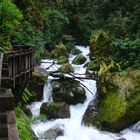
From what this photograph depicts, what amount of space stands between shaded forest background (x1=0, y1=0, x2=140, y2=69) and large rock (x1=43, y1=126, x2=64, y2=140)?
11.7ft

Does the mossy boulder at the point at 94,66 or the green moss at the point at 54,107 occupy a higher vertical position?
the mossy boulder at the point at 94,66

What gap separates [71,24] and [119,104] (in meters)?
21.5

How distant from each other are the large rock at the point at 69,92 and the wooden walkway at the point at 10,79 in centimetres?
466

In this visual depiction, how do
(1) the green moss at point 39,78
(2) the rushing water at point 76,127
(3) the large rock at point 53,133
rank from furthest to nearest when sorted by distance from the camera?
(1) the green moss at point 39,78 → (2) the rushing water at point 76,127 → (3) the large rock at point 53,133

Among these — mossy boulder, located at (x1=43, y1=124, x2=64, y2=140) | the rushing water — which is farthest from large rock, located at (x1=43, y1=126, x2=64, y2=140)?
the rushing water

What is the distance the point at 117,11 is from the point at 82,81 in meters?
14.1

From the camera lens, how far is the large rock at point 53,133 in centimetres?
1419

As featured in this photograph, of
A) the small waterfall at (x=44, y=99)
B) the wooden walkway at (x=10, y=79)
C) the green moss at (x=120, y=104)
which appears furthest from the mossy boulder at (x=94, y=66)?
the wooden walkway at (x=10, y=79)

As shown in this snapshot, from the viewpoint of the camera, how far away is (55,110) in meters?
16.1

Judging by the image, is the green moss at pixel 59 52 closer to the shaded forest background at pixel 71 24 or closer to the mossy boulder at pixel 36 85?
the shaded forest background at pixel 71 24

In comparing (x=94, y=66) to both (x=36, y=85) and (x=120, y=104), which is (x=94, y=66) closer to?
(x=36, y=85)

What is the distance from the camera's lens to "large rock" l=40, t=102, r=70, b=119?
52.7 ft

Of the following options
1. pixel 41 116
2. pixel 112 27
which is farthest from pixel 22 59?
pixel 112 27

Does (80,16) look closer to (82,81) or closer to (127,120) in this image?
(82,81)
